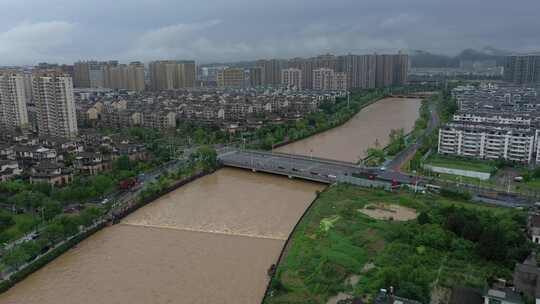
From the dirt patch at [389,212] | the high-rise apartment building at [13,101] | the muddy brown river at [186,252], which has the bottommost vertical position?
the muddy brown river at [186,252]

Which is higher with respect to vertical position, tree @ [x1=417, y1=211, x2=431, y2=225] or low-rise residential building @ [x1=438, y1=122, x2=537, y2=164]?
low-rise residential building @ [x1=438, y1=122, x2=537, y2=164]

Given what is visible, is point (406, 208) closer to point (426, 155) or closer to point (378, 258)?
point (378, 258)

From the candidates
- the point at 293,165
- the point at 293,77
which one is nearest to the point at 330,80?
the point at 293,77

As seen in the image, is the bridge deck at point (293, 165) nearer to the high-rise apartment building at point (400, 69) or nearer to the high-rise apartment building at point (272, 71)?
the high-rise apartment building at point (272, 71)

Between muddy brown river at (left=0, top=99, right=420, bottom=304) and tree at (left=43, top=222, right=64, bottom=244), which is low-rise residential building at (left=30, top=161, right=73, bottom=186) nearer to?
muddy brown river at (left=0, top=99, right=420, bottom=304)

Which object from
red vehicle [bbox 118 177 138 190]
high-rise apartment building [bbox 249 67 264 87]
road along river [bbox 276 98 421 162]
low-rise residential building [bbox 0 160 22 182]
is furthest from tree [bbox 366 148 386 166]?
high-rise apartment building [bbox 249 67 264 87]

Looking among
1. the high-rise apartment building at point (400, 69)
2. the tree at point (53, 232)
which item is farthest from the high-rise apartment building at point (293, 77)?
the tree at point (53, 232)
